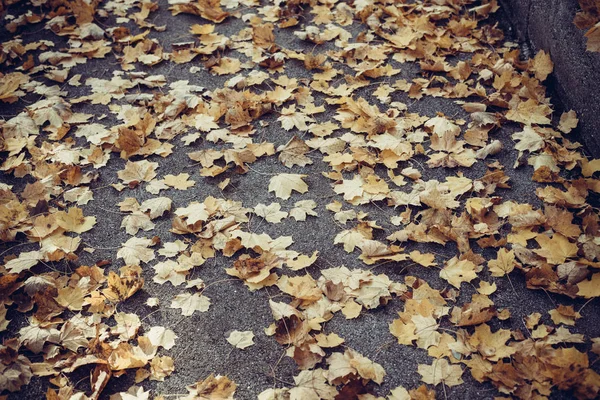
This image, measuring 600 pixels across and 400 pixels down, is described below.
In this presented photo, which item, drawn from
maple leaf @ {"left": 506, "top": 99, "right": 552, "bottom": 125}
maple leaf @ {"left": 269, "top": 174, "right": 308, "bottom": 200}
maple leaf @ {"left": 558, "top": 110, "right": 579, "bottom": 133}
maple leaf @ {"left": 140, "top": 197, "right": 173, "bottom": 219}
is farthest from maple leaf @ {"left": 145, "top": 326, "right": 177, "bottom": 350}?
maple leaf @ {"left": 558, "top": 110, "right": 579, "bottom": 133}

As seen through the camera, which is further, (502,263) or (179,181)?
(179,181)

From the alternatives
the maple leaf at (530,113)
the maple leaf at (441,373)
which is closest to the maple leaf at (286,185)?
the maple leaf at (441,373)

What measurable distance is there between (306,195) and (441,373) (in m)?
1.40

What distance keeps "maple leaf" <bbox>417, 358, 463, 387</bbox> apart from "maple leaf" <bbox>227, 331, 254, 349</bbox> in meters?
0.80

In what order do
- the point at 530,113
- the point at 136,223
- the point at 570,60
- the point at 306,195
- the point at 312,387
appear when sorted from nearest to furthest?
the point at 312,387, the point at 136,223, the point at 306,195, the point at 570,60, the point at 530,113

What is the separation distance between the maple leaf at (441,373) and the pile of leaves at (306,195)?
1cm

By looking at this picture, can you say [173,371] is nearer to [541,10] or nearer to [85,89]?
[85,89]

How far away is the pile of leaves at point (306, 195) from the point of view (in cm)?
241

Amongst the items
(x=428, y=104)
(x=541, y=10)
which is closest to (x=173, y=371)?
(x=428, y=104)

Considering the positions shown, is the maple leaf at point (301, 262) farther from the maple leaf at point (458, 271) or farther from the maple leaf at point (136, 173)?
the maple leaf at point (136, 173)

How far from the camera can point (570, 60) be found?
354 cm

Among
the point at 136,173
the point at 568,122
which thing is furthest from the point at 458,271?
the point at 136,173

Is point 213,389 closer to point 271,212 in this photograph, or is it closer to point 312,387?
point 312,387

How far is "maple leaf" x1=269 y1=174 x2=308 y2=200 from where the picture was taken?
3.30 meters
